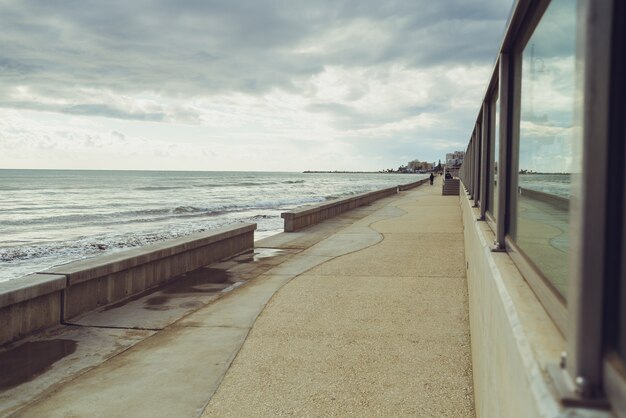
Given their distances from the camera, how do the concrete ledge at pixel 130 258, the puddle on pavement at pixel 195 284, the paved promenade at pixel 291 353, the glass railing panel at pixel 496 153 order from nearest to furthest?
the glass railing panel at pixel 496 153 → the paved promenade at pixel 291 353 → the concrete ledge at pixel 130 258 → the puddle on pavement at pixel 195 284

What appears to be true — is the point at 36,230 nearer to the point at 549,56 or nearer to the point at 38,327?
the point at 38,327

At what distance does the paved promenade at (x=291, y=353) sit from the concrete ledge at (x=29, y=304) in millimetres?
289

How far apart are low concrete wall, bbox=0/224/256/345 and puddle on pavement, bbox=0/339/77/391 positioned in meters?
0.26

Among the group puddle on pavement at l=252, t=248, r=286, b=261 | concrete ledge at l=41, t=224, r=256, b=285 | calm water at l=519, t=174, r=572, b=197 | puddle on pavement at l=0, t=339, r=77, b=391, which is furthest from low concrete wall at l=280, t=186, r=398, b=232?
calm water at l=519, t=174, r=572, b=197

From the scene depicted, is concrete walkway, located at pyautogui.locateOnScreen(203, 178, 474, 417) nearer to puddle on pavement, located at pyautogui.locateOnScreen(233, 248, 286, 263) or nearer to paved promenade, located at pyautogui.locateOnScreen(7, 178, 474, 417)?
paved promenade, located at pyautogui.locateOnScreen(7, 178, 474, 417)

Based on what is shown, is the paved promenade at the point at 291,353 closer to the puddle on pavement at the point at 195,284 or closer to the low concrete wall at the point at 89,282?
the puddle on pavement at the point at 195,284

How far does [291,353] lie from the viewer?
4.67 meters

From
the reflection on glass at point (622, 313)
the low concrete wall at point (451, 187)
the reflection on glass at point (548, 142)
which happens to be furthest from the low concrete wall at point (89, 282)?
the low concrete wall at point (451, 187)

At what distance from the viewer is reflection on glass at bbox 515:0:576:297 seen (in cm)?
163

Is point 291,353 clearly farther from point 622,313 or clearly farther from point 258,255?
point 258,255

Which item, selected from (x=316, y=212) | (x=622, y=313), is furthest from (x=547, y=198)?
(x=316, y=212)

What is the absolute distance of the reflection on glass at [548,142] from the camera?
1.63 metres

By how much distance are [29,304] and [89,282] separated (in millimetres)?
952

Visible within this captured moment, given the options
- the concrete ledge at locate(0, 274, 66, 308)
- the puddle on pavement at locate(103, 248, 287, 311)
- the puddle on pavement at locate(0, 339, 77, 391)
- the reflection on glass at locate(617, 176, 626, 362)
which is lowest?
the puddle on pavement at locate(0, 339, 77, 391)
